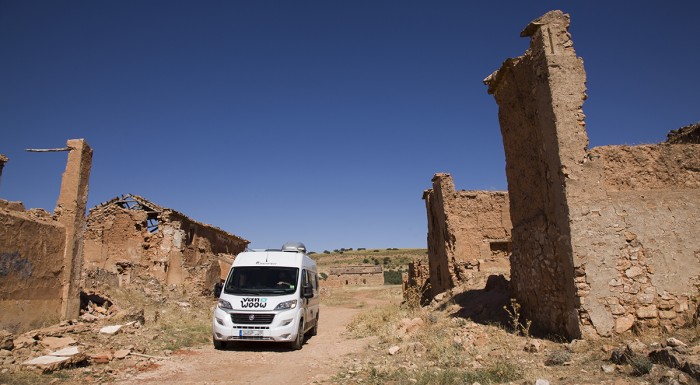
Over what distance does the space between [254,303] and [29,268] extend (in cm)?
591

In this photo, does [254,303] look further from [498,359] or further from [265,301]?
[498,359]

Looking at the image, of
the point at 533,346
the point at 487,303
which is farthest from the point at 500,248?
the point at 533,346

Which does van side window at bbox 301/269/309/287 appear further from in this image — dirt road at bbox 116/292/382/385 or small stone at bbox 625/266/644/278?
small stone at bbox 625/266/644/278

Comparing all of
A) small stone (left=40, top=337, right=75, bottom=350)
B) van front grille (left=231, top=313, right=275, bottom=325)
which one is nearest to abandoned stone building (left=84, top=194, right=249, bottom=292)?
small stone (left=40, top=337, right=75, bottom=350)

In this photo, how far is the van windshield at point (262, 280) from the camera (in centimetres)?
1055

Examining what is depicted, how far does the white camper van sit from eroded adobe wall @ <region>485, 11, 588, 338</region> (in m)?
5.33

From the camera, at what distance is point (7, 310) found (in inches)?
401

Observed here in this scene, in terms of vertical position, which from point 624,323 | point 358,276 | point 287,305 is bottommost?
point 624,323

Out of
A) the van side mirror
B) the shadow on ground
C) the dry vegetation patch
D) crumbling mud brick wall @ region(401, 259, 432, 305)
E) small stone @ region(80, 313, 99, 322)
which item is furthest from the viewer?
crumbling mud brick wall @ region(401, 259, 432, 305)

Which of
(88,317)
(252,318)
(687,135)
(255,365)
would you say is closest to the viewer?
(255,365)

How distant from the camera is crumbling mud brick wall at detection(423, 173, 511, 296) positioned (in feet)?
54.9

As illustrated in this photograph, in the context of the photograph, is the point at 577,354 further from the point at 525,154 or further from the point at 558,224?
the point at 525,154

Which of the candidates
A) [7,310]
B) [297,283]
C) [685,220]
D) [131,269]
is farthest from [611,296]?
[131,269]

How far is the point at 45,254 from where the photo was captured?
11.8 m
